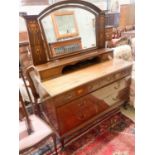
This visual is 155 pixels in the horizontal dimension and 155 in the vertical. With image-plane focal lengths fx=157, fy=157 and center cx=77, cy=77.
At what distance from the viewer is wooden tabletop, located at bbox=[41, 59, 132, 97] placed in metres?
Answer: 1.41

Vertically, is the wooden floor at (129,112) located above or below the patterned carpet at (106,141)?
above

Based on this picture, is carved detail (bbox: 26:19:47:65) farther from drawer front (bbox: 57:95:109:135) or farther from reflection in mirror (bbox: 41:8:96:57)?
drawer front (bbox: 57:95:109:135)

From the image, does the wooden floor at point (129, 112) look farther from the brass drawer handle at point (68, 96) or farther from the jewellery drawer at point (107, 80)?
the brass drawer handle at point (68, 96)

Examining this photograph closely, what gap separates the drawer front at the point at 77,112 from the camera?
1.46 metres

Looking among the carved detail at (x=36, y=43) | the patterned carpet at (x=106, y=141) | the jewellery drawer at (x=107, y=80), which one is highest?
the carved detail at (x=36, y=43)

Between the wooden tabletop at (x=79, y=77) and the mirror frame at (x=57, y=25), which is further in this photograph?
the mirror frame at (x=57, y=25)

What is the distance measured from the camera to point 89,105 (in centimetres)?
166

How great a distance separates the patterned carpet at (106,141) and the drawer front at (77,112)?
0.28 metres

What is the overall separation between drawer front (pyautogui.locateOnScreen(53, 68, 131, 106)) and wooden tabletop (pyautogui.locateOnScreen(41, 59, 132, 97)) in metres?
0.04

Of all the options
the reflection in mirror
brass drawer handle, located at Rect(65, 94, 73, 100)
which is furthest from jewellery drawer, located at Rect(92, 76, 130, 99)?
the reflection in mirror

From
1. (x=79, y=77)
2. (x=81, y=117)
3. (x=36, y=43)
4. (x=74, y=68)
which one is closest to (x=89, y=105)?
(x=81, y=117)

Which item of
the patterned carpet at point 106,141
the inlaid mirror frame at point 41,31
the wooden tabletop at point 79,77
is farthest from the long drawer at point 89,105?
the inlaid mirror frame at point 41,31

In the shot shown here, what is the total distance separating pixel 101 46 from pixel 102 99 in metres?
0.68

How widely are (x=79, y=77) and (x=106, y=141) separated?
800 millimetres
